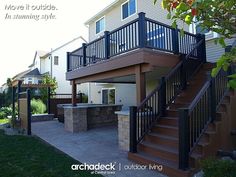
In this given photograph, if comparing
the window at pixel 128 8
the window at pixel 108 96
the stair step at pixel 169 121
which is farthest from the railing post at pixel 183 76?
the window at pixel 108 96

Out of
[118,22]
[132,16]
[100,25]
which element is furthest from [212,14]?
[100,25]

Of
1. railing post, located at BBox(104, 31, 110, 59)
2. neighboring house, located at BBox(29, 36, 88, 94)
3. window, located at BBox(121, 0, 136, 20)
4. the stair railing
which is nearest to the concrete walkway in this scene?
the stair railing

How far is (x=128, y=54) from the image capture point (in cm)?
759

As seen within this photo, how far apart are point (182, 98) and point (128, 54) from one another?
2.15m

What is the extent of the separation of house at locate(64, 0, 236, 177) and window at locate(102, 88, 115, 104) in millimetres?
5053

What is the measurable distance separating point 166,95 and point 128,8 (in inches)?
321

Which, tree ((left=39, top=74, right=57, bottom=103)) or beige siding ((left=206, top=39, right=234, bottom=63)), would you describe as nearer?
beige siding ((left=206, top=39, right=234, bottom=63))

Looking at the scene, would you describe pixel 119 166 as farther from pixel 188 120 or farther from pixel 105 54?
pixel 105 54

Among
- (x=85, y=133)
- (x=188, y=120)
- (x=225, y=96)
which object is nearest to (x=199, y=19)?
(x=188, y=120)

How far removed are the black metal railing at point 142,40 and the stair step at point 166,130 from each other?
7.56ft

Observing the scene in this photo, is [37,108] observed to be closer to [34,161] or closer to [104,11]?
[104,11]

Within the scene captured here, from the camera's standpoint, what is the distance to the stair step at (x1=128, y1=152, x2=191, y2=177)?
5.11 m

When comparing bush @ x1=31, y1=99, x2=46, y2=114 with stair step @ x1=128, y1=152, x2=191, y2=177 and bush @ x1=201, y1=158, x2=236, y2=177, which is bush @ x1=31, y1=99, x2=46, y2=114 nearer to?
stair step @ x1=128, y1=152, x2=191, y2=177

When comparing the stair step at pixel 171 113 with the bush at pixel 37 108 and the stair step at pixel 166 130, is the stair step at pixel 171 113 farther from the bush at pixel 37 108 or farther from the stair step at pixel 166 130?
the bush at pixel 37 108
